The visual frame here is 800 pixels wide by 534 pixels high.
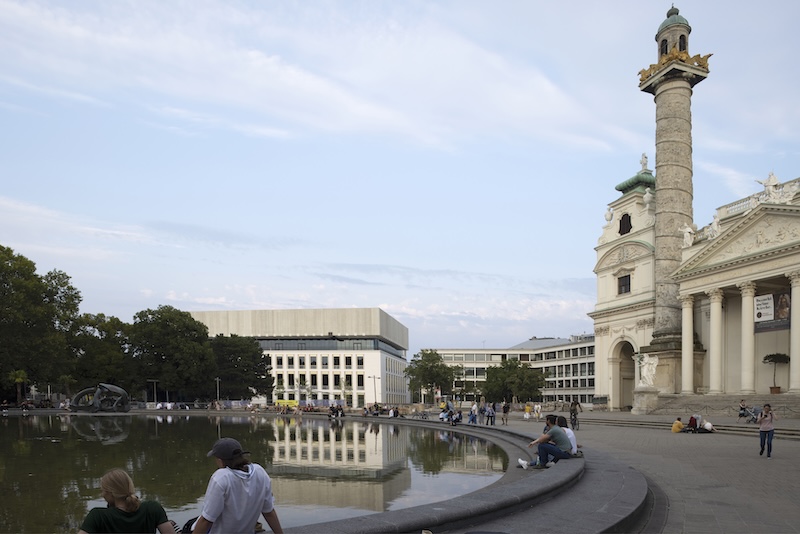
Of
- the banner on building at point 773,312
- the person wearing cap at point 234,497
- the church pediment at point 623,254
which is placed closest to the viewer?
the person wearing cap at point 234,497

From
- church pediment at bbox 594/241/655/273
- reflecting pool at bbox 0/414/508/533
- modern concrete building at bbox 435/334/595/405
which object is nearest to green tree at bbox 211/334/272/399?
modern concrete building at bbox 435/334/595/405

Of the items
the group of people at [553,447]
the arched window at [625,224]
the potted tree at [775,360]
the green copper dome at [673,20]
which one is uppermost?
the green copper dome at [673,20]

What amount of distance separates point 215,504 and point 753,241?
45.4 metres

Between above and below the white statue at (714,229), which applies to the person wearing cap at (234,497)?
below

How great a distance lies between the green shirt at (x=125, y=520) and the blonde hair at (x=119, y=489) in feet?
0.18

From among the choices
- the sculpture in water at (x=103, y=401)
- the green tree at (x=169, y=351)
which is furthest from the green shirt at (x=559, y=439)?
the green tree at (x=169, y=351)

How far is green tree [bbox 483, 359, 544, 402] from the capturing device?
82.9m

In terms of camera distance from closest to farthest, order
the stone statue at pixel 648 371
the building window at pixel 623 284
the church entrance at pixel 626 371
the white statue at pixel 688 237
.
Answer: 1. the stone statue at pixel 648 371
2. the white statue at pixel 688 237
3. the building window at pixel 623 284
4. the church entrance at pixel 626 371

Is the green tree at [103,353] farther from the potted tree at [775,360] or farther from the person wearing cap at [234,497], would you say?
the person wearing cap at [234,497]

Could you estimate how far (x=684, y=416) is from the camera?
4122 cm

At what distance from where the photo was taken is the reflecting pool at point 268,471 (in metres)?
11.7

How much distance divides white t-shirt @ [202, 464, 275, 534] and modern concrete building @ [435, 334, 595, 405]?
92.8 m

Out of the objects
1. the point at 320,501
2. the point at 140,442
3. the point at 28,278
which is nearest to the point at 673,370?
the point at 140,442

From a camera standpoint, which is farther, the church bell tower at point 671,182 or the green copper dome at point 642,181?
the green copper dome at point 642,181
